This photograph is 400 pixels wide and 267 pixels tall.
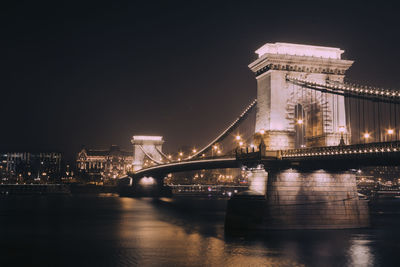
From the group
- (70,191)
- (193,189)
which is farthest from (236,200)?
(193,189)

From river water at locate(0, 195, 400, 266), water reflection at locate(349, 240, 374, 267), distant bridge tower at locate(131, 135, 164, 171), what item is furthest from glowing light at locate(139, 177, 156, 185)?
water reflection at locate(349, 240, 374, 267)

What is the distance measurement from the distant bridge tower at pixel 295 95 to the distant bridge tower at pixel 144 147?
286ft

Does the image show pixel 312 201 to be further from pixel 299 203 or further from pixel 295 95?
Result: pixel 295 95

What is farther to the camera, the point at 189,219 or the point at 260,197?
the point at 189,219

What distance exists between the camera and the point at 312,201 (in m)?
37.7

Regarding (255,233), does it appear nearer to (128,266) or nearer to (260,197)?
(260,197)

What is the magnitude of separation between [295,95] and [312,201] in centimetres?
972

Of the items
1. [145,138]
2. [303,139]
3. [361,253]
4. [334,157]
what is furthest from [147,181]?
[361,253]

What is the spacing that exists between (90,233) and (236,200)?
13.2 metres

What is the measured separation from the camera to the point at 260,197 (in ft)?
121

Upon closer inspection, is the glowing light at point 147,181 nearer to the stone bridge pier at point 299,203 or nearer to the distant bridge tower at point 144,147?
the distant bridge tower at point 144,147

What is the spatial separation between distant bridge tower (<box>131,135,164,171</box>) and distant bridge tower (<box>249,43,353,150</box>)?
87043 mm

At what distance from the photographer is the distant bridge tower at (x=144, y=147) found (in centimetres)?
12756

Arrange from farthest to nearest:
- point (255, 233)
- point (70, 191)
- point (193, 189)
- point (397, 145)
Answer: point (193, 189) < point (70, 191) < point (255, 233) < point (397, 145)
